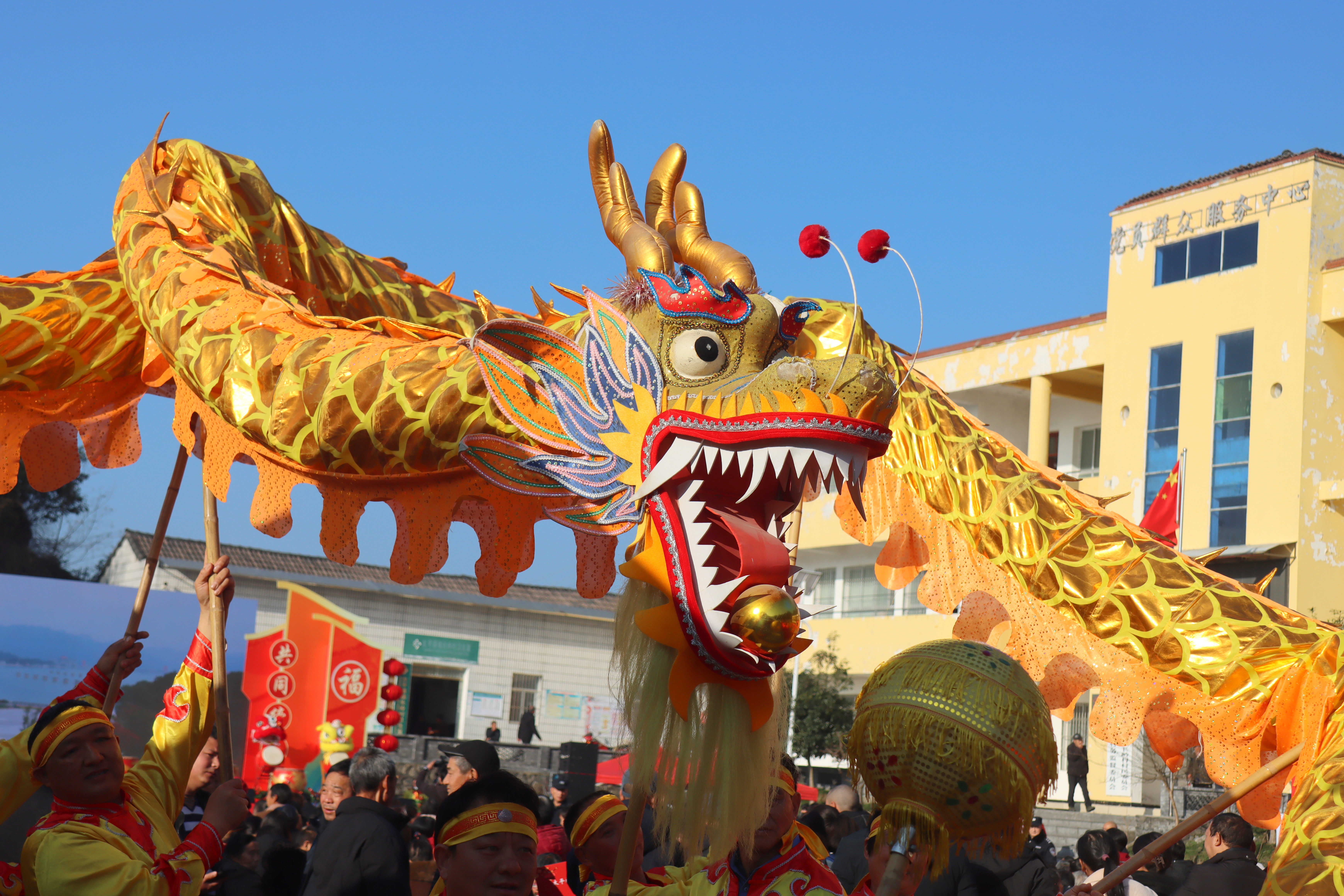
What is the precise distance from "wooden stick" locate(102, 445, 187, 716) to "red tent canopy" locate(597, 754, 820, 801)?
889cm

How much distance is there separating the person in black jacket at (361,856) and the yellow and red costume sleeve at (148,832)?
674mm

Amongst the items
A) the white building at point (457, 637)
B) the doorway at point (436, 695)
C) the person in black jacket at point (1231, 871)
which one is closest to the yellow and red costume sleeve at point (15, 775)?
the person in black jacket at point (1231, 871)

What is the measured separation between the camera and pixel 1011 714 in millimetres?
2268

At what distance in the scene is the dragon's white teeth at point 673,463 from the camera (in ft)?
9.68

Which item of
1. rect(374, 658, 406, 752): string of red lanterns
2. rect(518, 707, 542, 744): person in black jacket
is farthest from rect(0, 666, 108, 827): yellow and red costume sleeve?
rect(518, 707, 542, 744): person in black jacket

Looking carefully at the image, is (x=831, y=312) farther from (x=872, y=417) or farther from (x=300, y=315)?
(x=300, y=315)

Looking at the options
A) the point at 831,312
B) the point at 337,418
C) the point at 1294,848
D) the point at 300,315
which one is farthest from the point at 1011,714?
the point at 300,315

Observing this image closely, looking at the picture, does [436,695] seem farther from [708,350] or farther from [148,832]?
[708,350]

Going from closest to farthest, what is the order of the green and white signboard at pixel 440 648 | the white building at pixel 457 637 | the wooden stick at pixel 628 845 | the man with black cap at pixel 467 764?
the wooden stick at pixel 628 845 → the man with black cap at pixel 467 764 → the white building at pixel 457 637 → the green and white signboard at pixel 440 648

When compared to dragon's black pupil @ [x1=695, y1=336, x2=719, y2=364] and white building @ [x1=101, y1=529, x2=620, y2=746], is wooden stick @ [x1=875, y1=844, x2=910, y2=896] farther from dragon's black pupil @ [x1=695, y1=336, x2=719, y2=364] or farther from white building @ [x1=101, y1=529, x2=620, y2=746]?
white building @ [x1=101, y1=529, x2=620, y2=746]

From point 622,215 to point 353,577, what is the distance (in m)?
23.7

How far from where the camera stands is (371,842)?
3984mm

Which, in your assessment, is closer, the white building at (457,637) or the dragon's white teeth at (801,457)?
the dragon's white teeth at (801,457)

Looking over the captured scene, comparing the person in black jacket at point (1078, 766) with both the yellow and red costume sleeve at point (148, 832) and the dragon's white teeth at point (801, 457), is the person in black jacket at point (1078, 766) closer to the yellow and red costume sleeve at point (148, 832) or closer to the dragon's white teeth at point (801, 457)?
the yellow and red costume sleeve at point (148, 832)
